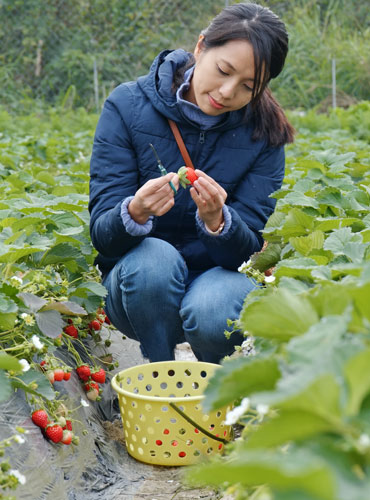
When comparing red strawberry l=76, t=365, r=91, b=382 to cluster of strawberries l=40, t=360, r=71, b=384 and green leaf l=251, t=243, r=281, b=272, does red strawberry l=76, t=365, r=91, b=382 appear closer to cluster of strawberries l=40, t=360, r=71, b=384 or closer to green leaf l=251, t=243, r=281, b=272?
cluster of strawberries l=40, t=360, r=71, b=384

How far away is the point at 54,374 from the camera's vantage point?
81.5 inches

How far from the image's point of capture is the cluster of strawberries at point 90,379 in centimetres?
246

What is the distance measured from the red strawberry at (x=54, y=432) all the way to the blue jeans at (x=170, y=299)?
686 mm

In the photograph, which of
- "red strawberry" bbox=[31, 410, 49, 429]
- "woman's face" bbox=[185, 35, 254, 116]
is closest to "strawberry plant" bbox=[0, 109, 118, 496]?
"red strawberry" bbox=[31, 410, 49, 429]

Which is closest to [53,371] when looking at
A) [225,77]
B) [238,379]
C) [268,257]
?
[268,257]

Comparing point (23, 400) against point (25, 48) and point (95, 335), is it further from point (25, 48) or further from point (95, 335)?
point (25, 48)

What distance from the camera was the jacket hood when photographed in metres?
2.70

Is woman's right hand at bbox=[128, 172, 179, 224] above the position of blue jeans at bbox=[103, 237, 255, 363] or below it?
above

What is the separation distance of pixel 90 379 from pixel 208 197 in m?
0.72

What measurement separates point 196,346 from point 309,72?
934cm

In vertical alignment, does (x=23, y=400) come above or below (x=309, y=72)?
above

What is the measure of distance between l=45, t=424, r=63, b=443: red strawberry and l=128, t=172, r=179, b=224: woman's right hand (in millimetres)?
764

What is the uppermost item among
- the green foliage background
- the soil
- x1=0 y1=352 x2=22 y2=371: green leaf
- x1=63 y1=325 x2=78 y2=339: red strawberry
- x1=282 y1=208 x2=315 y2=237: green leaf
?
x1=282 y1=208 x2=315 y2=237: green leaf

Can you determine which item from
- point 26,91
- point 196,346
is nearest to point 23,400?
point 196,346
